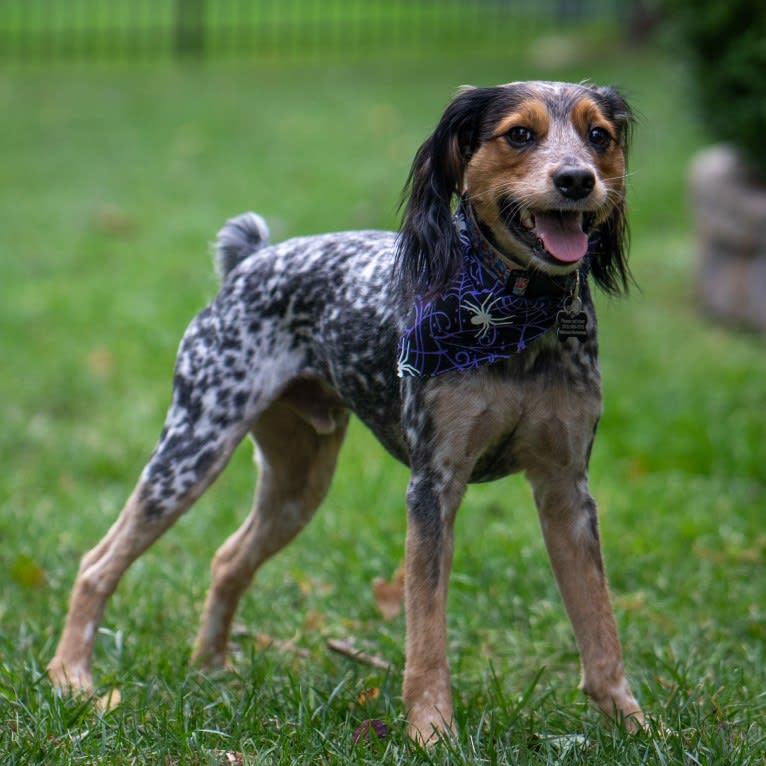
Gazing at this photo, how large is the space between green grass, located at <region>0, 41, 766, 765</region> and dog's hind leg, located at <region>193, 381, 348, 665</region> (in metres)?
0.20

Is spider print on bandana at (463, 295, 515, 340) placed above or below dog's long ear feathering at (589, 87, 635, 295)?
below

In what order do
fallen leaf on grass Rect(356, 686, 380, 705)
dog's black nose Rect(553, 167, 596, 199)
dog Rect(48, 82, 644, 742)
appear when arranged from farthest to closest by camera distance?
fallen leaf on grass Rect(356, 686, 380, 705) → dog Rect(48, 82, 644, 742) → dog's black nose Rect(553, 167, 596, 199)

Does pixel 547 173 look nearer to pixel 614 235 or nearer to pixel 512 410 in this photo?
pixel 614 235

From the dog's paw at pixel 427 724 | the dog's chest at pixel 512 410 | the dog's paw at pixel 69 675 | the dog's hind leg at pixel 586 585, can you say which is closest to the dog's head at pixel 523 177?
the dog's chest at pixel 512 410

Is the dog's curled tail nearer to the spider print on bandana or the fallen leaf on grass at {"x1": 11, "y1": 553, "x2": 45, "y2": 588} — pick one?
the spider print on bandana

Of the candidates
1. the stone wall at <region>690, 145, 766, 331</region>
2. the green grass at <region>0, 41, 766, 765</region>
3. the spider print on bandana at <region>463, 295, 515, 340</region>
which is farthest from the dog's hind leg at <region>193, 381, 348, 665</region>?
the stone wall at <region>690, 145, 766, 331</region>

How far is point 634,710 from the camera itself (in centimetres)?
405

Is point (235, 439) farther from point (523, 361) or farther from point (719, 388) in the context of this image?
point (719, 388)

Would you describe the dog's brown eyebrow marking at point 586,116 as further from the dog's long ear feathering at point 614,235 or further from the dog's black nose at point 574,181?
the dog's black nose at point 574,181

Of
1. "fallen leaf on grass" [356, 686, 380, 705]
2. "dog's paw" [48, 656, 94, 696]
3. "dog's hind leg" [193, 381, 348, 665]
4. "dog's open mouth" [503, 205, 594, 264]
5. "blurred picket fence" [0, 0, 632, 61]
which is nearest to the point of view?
"dog's open mouth" [503, 205, 594, 264]

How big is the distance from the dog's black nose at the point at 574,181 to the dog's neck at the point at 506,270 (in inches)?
13.6

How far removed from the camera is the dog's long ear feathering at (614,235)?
393 centimetres

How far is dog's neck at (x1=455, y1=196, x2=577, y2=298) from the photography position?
385cm

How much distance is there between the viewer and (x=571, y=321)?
3.86 metres
